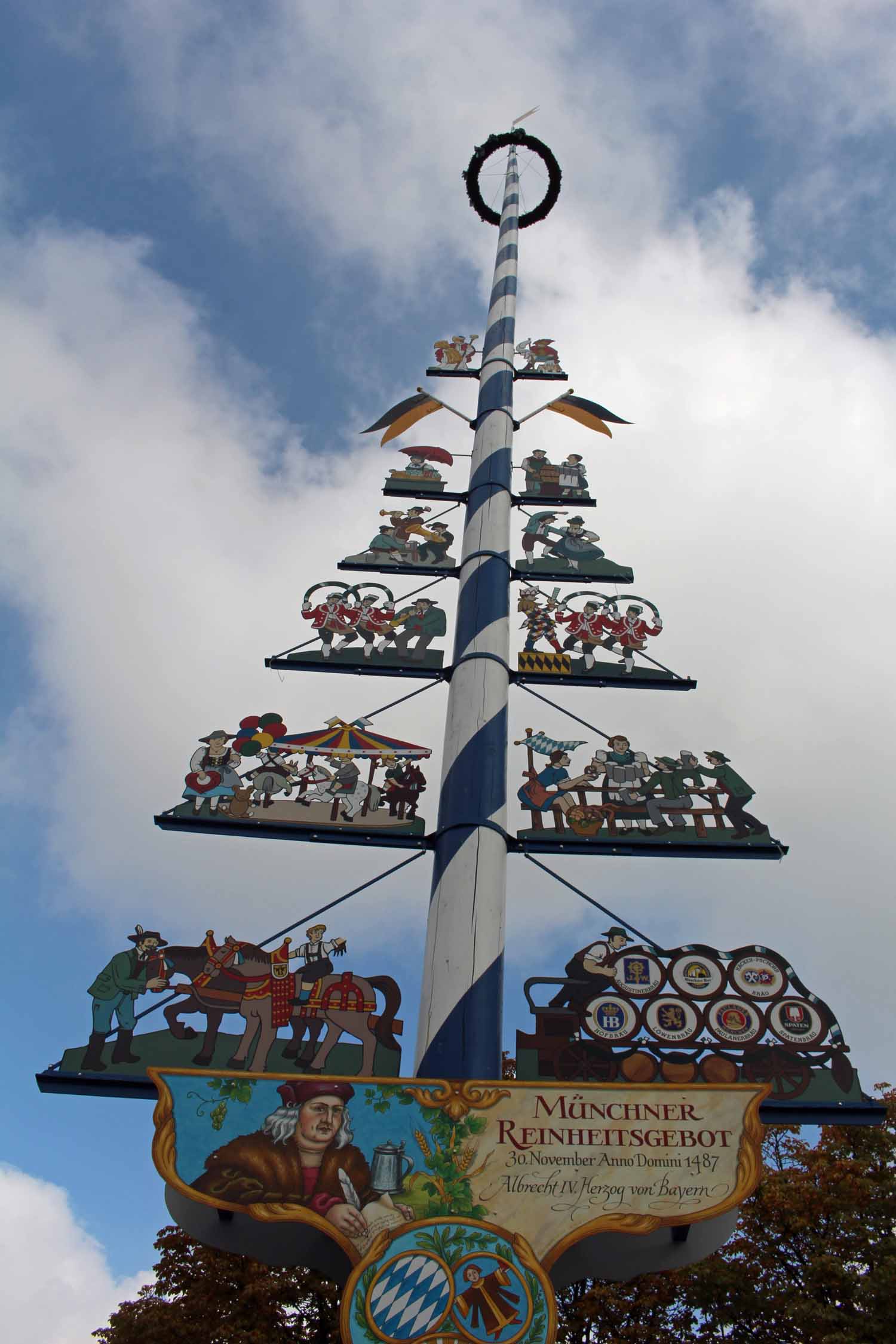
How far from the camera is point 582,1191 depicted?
5344 mm

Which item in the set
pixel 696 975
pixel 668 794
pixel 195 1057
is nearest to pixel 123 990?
pixel 195 1057

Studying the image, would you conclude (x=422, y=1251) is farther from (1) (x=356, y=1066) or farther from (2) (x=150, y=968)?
(2) (x=150, y=968)

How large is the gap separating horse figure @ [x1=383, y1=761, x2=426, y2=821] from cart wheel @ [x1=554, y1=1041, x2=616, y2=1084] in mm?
2115

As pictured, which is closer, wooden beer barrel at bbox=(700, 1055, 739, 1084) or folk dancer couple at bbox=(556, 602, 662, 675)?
wooden beer barrel at bbox=(700, 1055, 739, 1084)

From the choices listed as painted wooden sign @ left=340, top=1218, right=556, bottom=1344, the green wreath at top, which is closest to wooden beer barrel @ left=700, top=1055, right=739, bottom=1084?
painted wooden sign @ left=340, top=1218, right=556, bottom=1344

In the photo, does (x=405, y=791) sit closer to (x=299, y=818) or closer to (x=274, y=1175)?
(x=299, y=818)

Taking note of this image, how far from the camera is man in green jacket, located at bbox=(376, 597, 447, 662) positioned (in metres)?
9.23

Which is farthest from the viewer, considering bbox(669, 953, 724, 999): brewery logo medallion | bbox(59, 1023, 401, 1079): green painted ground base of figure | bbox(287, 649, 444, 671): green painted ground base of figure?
bbox(287, 649, 444, 671): green painted ground base of figure

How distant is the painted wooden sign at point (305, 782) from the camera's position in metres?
7.64

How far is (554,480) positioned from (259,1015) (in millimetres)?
6744

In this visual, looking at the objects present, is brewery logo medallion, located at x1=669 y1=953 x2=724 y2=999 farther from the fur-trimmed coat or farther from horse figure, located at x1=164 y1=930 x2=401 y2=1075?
the fur-trimmed coat

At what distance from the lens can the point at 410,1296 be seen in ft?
16.4

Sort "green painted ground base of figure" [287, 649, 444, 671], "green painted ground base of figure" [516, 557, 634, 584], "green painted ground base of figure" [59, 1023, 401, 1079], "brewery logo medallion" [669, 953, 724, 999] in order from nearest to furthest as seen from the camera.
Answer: "green painted ground base of figure" [59, 1023, 401, 1079] → "brewery logo medallion" [669, 953, 724, 999] → "green painted ground base of figure" [287, 649, 444, 671] → "green painted ground base of figure" [516, 557, 634, 584]

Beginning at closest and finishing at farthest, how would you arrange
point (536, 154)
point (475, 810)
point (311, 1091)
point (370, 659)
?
point (311, 1091) → point (475, 810) → point (370, 659) → point (536, 154)
